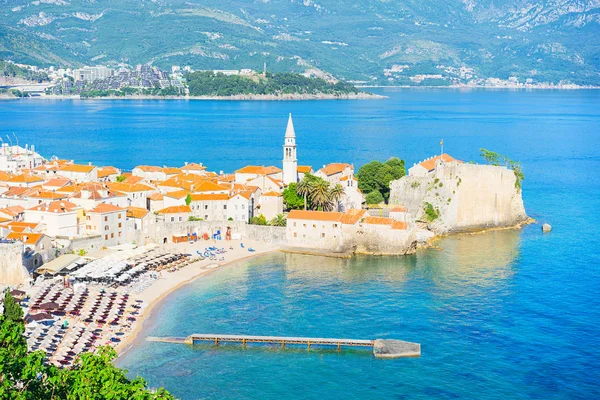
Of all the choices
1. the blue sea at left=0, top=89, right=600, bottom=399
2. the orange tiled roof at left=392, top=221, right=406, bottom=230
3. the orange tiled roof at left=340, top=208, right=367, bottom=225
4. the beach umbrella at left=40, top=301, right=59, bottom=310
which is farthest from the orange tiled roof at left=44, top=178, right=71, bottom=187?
the orange tiled roof at left=392, top=221, right=406, bottom=230

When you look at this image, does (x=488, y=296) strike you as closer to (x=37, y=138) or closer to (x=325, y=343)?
(x=325, y=343)

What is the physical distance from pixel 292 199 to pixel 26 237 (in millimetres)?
16974

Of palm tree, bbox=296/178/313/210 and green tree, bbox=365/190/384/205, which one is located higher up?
palm tree, bbox=296/178/313/210

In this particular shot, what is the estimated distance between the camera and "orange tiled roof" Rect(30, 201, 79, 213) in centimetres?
4131

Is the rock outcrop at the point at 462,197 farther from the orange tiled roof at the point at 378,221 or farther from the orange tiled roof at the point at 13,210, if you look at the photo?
the orange tiled roof at the point at 13,210

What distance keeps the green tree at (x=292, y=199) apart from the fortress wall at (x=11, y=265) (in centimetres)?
1815

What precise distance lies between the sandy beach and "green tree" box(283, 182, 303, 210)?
4.64m

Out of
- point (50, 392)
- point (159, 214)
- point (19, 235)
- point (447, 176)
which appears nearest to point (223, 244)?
point (159, 214)

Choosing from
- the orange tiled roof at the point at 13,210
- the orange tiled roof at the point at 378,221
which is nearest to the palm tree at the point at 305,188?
the orange tiled roof at the point at 378,221

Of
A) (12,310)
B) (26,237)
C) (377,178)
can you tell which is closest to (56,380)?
(12,310)

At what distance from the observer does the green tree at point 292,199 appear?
160 ft

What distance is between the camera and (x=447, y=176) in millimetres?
49562

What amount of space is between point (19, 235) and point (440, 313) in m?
20.6

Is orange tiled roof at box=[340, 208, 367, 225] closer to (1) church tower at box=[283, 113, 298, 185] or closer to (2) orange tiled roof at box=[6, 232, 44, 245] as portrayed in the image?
(1) church tower at box=[283, 113, 298, 185]
